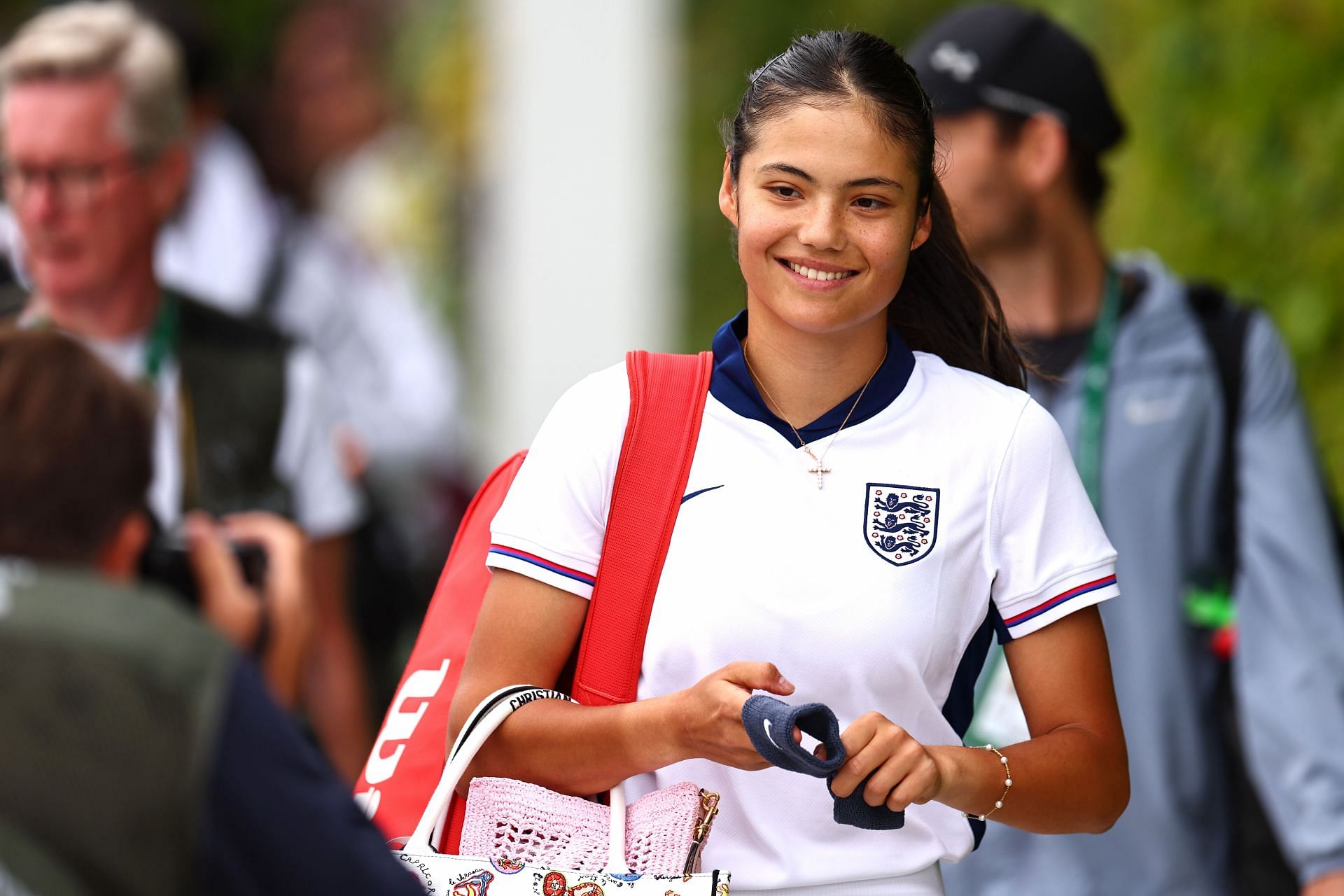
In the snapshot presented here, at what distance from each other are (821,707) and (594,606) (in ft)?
1.31

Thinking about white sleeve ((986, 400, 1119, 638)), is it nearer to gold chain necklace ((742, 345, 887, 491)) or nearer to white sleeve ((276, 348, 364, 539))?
gold chain necklace ((742, 345, 887, 491))

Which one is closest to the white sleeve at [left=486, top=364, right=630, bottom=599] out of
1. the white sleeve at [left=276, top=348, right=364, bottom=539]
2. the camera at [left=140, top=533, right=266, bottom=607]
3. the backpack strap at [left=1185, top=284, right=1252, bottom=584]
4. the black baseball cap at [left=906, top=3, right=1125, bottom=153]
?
the camera at [left=140, top=533, right=266, bottom=607]

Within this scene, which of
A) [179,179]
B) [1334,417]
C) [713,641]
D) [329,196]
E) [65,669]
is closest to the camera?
[65,669]

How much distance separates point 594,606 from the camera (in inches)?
96.1

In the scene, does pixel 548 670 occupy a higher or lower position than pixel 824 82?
lower

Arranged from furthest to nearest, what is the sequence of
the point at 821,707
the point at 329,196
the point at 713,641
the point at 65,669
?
the point at 329,196 < the point at 713,641 < the point at 821,707 < the point at 65,669

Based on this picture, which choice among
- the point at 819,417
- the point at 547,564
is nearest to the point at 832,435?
the point at 819,417

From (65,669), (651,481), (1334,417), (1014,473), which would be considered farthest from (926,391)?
(1334,417)

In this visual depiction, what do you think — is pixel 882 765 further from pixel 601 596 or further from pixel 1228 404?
pixel 1228 404

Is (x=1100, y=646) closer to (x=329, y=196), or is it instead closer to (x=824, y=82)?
(x=824, y=82)

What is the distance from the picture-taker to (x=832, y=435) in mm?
2520

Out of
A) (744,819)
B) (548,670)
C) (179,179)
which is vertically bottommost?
(744,819)

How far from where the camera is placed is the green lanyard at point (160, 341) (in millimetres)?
4184

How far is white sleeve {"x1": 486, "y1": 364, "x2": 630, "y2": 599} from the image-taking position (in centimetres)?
244
